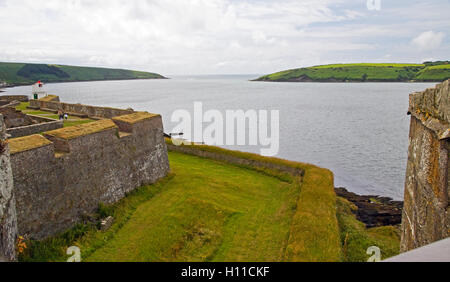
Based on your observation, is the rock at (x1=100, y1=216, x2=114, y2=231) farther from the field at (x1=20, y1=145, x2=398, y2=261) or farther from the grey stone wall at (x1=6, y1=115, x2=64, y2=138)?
the grey stone wall at (x1=6, y1=115, x2=64, y2=138)

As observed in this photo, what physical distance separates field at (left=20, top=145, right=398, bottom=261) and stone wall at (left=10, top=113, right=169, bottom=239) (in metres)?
0.76

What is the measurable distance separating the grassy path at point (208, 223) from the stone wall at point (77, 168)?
6.99ft

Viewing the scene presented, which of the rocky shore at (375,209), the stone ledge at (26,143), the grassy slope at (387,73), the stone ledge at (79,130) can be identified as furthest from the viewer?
the grassy slope at (387,73)

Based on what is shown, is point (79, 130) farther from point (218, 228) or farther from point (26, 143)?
point (218, 228)

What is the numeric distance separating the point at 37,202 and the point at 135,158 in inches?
280

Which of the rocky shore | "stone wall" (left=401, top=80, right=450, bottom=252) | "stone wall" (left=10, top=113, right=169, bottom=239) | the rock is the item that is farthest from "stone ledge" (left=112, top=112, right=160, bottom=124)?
the rocky shore

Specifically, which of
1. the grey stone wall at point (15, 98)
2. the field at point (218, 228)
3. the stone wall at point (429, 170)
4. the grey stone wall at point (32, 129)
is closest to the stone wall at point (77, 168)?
the field at point (218, 228)

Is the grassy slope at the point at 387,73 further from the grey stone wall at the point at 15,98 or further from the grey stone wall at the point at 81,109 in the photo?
the grey stone wall at the point at 15,98

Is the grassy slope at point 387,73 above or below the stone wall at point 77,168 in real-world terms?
above

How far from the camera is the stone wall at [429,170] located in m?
5.59

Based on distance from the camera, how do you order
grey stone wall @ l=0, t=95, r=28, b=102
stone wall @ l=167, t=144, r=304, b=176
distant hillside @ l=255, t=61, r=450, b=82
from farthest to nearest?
distant hillside @ l=255, t=61, r=450, b=82
grey stone wall @ l=0, t=95, r=28, b=102
stone wall @ l=167, t=144, r=304, b=176

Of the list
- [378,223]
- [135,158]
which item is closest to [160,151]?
[135,158]

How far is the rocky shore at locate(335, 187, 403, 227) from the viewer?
947 inches
